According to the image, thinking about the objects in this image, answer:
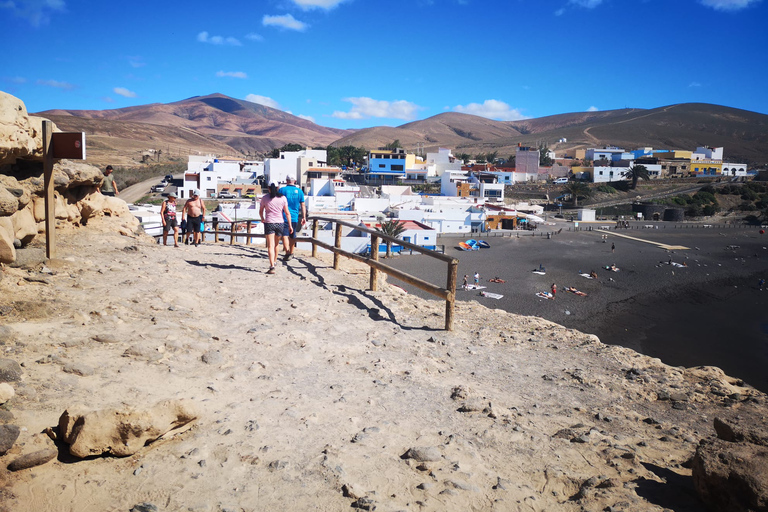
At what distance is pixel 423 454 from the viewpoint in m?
3.01

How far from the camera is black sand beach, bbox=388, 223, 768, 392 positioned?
765 inches

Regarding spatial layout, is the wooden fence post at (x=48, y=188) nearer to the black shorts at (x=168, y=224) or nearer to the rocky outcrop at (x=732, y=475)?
the black shorts at (x=168, y=224)

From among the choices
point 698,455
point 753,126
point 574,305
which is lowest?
point 574,305

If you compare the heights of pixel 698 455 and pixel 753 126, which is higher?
pixel 753 126

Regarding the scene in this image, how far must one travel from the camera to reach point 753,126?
19400cm

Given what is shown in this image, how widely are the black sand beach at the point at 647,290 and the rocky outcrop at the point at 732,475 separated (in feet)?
52.3

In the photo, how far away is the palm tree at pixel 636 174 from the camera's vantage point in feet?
Answer: 263

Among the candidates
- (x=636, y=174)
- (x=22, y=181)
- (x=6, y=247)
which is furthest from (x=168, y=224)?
(x=636, y=174)

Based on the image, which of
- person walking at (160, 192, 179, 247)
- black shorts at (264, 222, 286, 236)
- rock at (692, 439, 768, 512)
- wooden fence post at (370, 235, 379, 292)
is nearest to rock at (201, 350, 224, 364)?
wooden fence post at (370, 235, 379, 292)

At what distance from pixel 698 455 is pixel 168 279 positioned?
5.99 meters

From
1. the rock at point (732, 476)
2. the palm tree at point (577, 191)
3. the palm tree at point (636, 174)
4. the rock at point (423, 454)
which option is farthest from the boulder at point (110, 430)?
the palm tree at point (636, 174)

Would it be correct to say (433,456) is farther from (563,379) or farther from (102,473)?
(563,379)

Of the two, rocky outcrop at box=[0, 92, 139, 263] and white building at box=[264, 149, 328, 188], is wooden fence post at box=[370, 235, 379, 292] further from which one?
white building at box=[264, 149, 328, 188]

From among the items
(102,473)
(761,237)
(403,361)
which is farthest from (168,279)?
(761,237)
